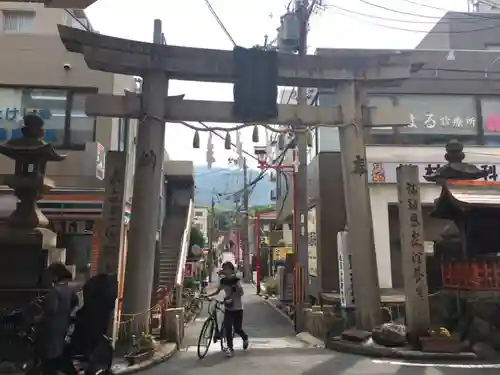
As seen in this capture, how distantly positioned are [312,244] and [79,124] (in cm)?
1013

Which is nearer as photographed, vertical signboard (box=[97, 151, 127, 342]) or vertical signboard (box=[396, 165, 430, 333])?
vertical signboard (box=[97, 151, 127, 342])

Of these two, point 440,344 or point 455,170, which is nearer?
point 440,344

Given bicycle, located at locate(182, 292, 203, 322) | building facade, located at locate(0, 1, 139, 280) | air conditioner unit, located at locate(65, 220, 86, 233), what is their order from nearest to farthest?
building facade, located at locate(0, 1, 139, 280) < air conditioner unit, located at locate(65, 220, 86, 233) < bicycle, located at locate(182, 292, 203, 322)

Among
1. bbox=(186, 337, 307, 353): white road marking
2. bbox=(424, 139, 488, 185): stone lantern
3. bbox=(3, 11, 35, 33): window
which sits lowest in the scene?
bbox=(186, 337, 307, 353): white road marking

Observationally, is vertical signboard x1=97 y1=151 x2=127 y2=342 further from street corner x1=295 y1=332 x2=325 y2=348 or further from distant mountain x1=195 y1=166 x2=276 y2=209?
distant mountain x1=195 y1=166 x2=276 y2=209

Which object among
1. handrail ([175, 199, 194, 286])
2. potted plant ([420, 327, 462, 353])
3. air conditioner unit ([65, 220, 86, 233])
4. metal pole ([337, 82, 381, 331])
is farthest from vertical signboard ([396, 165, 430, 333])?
air conditioner unit ([65, 220, 86, 233])

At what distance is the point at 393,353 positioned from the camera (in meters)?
9.94

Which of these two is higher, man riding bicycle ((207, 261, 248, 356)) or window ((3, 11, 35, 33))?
window ((3, 11, 35, 33))

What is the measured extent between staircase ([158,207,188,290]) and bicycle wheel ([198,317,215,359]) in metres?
6.23

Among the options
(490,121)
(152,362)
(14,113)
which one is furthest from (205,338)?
(490,121)

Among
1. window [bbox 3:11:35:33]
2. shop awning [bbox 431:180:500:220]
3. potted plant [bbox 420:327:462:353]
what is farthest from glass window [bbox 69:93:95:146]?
potted plant [bbox 420:327:462:353]

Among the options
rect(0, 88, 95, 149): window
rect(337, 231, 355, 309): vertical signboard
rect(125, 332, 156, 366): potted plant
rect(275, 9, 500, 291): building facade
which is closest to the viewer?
rect(125, 332, 156, 366): potted plant

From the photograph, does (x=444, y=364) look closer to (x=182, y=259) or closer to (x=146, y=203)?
(x=146, y=203)

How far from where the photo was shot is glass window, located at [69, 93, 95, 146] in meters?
16.5
